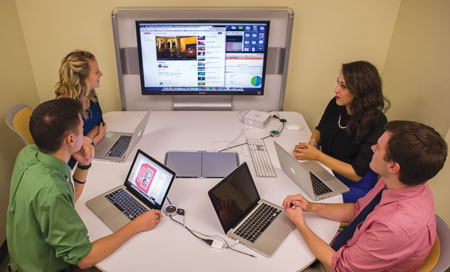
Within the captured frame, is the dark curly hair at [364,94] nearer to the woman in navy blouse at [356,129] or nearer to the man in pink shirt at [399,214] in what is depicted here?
the woman in navy blouse at [356,129]

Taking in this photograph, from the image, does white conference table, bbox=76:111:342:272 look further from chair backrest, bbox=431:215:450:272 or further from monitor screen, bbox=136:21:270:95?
chair backrest, bbox=431:215:450:272

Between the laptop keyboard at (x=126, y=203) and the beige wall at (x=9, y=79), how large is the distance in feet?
3.93

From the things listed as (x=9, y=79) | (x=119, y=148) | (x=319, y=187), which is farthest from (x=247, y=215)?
(x=9, y=79)

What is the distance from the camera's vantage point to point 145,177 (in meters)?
1.63

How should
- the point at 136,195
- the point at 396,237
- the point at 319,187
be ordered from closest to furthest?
the point at 396,237 → the point at 136,195 → the point at 319,187

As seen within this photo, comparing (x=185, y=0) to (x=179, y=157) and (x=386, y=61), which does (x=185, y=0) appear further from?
(x=386, y=61)

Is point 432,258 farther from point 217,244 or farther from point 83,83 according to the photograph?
point 83,83

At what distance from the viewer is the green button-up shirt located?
4.00ft

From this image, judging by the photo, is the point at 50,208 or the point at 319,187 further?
the point at 319,187

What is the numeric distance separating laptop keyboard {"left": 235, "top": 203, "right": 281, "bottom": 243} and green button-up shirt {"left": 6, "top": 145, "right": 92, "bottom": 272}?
0.66 m

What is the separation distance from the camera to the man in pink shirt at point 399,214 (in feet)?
4.00

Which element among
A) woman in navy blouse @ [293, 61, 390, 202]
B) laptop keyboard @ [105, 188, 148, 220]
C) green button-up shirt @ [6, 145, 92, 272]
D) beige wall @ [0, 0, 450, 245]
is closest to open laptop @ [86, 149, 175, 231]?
laptop keyboard @ [105, 188, 148, 220]

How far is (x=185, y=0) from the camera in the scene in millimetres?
2482

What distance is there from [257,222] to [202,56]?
1377 mm
